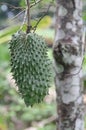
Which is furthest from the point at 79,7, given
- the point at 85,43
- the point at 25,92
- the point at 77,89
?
the point at 25,92

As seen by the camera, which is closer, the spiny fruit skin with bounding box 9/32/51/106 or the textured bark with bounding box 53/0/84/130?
the spiny fruit skin with bounding box 9/32/51/106

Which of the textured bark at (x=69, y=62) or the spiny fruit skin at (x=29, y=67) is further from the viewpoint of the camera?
the textured bark at (x=69, y=62)

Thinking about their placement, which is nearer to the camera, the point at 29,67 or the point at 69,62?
the point at 29,67

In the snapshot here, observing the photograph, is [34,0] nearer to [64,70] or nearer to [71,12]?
[71,12]

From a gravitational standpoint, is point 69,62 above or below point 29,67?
below
